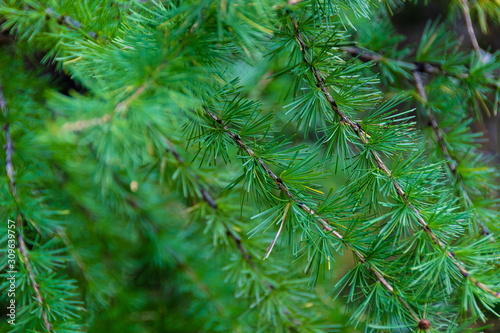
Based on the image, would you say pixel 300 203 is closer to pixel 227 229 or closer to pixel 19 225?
pixel 227 229

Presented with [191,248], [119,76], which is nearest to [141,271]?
[191,248]

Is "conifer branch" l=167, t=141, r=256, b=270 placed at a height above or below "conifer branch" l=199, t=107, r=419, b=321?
below

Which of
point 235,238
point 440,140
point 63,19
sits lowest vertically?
point 235,238

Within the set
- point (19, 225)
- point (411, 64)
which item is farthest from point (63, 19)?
point (411, 64)

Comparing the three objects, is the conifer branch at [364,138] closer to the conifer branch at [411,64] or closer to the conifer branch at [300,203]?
the conifer branch at [300,203]

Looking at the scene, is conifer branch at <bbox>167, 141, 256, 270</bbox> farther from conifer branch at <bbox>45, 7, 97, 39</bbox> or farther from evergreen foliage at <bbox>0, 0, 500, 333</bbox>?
conifer branch at <bbox>45, 7, 97, 39</bbox>

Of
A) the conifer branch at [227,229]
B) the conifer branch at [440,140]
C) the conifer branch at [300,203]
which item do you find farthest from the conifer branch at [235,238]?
the conifer branch at [440,140]

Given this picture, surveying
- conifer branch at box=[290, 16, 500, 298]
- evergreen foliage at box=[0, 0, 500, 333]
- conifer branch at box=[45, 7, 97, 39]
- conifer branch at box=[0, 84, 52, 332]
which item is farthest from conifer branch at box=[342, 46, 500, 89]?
conifer branch at box=[0, 84, 52, 332]

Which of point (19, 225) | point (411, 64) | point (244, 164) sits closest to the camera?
point (244, 164)
